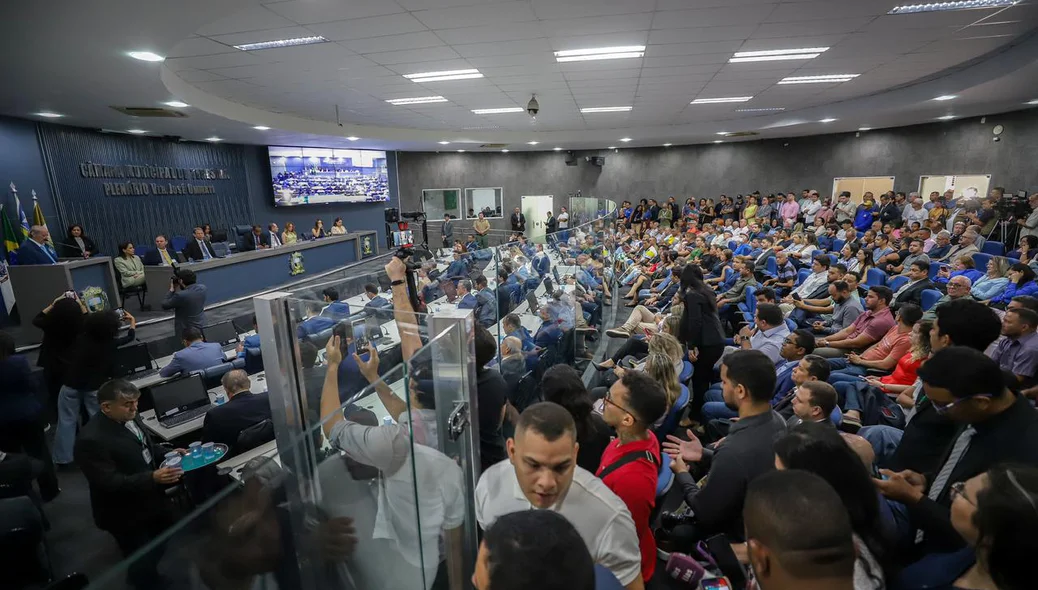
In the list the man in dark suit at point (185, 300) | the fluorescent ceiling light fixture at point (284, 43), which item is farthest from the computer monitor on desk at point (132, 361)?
the fluorescent ceiling light fixture at point (284, 43)

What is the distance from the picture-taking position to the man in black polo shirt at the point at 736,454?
5.91 ft

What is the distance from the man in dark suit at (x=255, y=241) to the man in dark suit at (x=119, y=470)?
8286 mm

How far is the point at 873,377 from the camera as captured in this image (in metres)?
3.78

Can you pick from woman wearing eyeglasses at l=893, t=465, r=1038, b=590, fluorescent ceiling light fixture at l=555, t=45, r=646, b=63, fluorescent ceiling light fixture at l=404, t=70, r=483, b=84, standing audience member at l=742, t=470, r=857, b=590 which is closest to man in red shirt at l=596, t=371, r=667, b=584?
standing audience member at l=742, t=470, r=857, b=590

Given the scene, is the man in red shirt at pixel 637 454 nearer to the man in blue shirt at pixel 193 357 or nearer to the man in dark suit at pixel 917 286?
the man in blue shirt at pixel 193 357

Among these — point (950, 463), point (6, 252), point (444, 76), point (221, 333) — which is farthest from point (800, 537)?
point (6, 252)

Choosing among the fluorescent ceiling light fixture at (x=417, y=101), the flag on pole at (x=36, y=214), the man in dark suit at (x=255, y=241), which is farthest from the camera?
the man in dark suit at (x=255, y=241)

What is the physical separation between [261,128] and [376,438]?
391 inches

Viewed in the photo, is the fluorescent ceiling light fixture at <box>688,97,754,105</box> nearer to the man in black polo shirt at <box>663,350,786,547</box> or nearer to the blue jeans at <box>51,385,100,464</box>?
the man in black polo shirt at <box>663,350,786,547</box>

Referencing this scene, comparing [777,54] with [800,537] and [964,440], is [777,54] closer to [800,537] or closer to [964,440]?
[964,440]

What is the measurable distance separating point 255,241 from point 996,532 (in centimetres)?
1248

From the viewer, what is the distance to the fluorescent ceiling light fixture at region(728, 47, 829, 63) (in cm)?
553

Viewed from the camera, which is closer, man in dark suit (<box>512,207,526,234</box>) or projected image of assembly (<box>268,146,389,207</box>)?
projected image of assembly (<box>268,146,389,207</box>)

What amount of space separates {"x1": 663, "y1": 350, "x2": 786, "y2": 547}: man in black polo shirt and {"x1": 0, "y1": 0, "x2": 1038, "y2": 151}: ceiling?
11.1 feet
